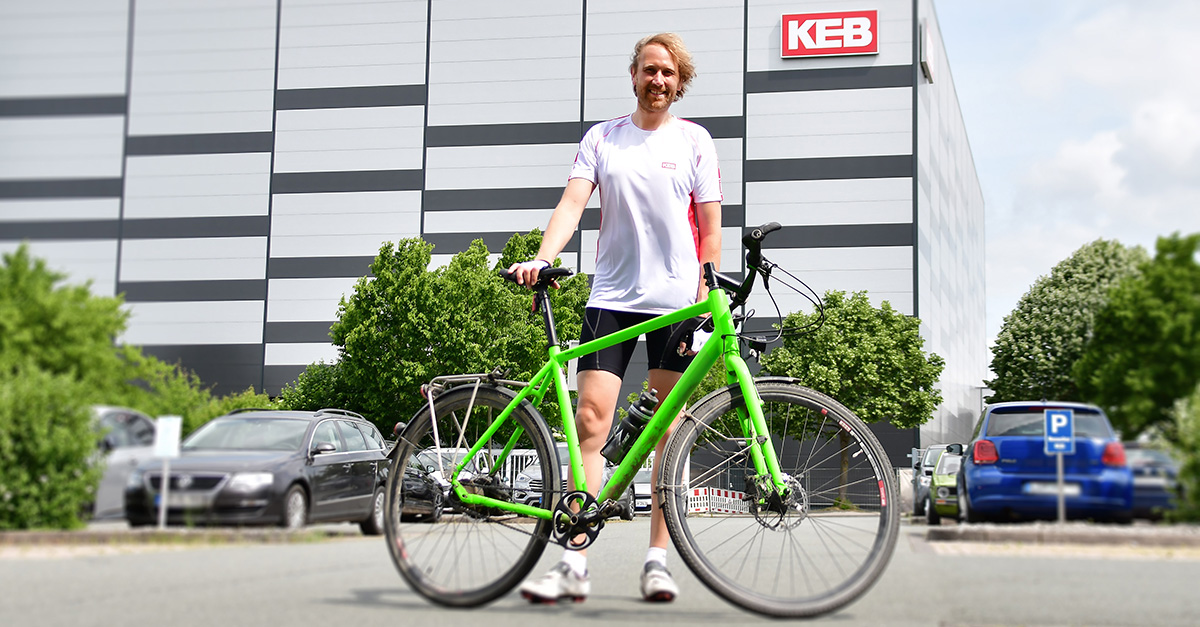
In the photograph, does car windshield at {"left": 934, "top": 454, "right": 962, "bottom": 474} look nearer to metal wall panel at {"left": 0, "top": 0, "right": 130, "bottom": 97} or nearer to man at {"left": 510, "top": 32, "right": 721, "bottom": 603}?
man at {"left": 510, "top": 32, "right": 721, "bottom": 603}

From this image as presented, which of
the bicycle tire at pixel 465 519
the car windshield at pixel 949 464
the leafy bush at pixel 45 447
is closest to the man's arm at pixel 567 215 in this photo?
the bicycle tire at pixel 465 519

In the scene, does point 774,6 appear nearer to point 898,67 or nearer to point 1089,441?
point 898,67

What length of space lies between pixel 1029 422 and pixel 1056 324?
293 mm

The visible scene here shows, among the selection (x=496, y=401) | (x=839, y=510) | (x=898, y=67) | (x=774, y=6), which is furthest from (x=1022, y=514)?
(x=774, y=6)

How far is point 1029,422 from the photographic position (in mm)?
2465

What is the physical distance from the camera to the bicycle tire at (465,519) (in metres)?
3.21

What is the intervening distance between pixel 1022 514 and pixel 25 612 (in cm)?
251

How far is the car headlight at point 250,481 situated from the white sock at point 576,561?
1.10 meters

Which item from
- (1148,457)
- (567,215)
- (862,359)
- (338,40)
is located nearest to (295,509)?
(567,215)

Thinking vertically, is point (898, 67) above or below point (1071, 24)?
above

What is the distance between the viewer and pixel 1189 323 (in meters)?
2.30

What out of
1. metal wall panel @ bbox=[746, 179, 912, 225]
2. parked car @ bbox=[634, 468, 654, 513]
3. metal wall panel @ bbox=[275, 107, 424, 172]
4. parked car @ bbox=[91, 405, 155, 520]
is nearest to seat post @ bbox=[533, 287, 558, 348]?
metal wall panel @ bbox=[275, 107, 424, 172]

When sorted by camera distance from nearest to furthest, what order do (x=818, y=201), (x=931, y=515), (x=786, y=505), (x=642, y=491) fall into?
1. (x=931, y=515)
2. (x=786, y=505)
3. (x=642, y=491)
4. (x=818, y=201)

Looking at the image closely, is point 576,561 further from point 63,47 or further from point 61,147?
point 63,47
